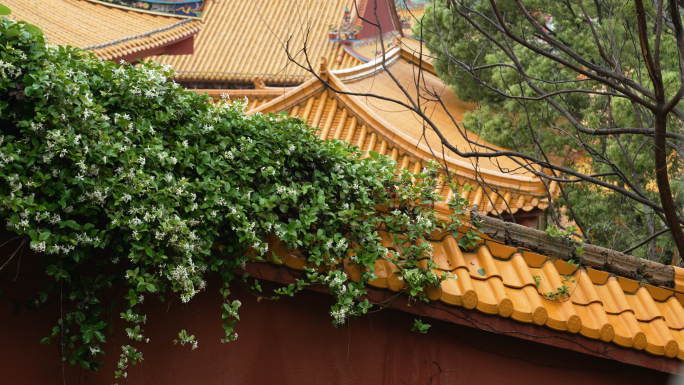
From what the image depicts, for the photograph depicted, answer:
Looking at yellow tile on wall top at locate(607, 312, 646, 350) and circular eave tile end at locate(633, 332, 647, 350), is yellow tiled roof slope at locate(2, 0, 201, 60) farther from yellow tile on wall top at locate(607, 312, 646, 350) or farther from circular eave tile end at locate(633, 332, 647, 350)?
circular eave tile end at locate(633, 332, 647, 350)

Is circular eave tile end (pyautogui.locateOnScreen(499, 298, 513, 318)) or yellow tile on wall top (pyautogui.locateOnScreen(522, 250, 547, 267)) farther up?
yellow tile on wall top (pyautogui.locateOnScreen(522, 250, 547, 267))

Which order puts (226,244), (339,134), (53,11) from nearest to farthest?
(226,244) → (339,134) → (53,11)

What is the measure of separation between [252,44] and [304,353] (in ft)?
50.7

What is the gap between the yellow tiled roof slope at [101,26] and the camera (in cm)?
988

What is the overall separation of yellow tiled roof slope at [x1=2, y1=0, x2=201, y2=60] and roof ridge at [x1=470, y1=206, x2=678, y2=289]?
811 centimetres

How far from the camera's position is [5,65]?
6.99 feet

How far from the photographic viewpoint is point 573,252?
10.6 feet

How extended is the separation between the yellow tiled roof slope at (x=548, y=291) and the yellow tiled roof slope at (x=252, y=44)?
12.8m

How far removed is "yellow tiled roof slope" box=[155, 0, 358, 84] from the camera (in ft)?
53.6

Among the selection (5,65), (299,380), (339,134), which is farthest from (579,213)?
(5,65)

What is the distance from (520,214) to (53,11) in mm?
8632

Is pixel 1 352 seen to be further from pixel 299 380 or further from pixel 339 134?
pixel 339 134

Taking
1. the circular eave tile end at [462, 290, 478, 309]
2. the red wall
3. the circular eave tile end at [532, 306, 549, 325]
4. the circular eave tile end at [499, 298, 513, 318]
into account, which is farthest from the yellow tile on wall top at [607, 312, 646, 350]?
the circular eave tile end at [462, 290, 478, 309]

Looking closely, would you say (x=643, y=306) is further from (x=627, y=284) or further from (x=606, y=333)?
(x=606, y=333)
